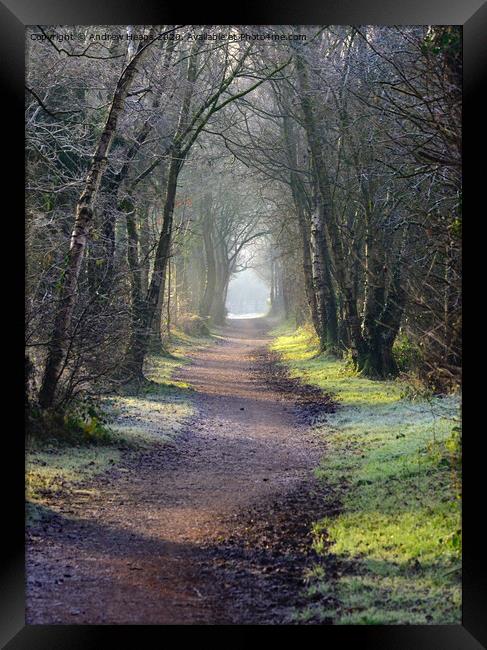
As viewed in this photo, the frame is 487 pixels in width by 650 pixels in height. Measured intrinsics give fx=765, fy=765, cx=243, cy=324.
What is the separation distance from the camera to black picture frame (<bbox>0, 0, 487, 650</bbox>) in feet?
18.2

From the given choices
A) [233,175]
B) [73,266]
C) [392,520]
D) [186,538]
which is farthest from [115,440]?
[233,175]

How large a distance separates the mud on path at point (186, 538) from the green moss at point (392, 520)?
0.95ft

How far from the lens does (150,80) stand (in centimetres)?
1205

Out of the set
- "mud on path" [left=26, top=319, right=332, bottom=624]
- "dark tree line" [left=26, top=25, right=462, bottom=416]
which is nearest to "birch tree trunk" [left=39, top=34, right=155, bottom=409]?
"dark tree line" [left=26, top=25, right=462, bottom=416]

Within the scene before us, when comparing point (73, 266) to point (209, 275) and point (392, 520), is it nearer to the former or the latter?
point (392, 520)

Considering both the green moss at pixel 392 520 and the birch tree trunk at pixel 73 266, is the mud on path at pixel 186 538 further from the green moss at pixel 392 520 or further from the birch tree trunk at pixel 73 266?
the birch tree trunk at pixel 73 266

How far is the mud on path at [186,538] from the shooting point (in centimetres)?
A: 547

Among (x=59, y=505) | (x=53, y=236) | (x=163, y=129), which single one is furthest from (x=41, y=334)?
(x=163, y=129)

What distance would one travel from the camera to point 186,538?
6652mm

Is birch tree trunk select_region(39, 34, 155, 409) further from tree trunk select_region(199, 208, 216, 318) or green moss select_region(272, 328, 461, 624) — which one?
tree trunk select_region(199, 208, 216, 318)

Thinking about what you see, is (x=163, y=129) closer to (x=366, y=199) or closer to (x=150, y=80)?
(x=150, y=80)

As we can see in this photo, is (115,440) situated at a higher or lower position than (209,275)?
lower
